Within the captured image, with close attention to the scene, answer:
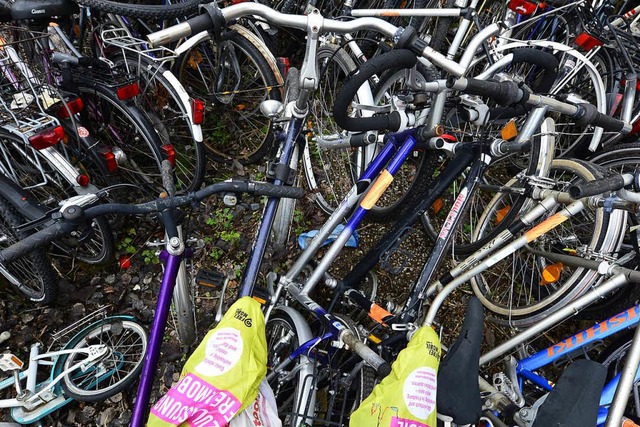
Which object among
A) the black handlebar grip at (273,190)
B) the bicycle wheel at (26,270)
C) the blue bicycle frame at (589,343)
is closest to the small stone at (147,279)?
the bicycle wheel at (26,270)

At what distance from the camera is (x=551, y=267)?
2.67m

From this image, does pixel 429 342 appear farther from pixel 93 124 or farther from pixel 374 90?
pixel 93 124

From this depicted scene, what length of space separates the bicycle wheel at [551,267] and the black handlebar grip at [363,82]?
5.13 ft

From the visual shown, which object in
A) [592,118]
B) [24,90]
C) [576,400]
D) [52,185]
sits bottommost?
[52,185]

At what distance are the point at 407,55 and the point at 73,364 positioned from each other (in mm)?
2894

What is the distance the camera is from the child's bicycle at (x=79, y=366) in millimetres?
2531

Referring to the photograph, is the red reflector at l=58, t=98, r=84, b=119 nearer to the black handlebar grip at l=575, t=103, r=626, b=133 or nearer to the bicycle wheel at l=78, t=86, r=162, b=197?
the bicycle wheel at l=78, t=86, r=162, b=197

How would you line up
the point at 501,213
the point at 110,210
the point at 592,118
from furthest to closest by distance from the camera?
the point at 501,213 < the point at 592,118 < the point at 110,210

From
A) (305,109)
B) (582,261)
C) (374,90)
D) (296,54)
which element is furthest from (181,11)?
(582,261)

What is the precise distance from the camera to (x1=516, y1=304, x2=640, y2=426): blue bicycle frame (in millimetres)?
2438

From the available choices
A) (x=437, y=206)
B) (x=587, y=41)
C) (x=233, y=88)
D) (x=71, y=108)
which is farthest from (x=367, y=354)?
(x=587, y=41)

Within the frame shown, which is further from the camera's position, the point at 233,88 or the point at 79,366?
the point at 233,88

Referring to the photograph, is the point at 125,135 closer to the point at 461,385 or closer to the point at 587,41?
the point at 461,385

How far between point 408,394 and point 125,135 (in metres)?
3.20
